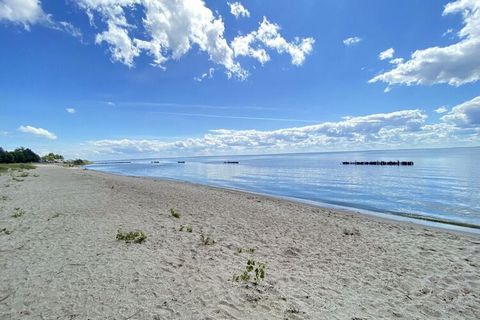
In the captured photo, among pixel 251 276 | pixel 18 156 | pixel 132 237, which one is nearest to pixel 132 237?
pixel 132 237

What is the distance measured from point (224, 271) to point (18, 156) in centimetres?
13512

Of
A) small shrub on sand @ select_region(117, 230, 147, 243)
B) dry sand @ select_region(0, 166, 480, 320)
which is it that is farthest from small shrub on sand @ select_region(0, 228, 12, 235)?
small shrub on sand @ select_region(117, 230, 147, 243)

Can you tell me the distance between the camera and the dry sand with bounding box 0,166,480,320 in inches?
203

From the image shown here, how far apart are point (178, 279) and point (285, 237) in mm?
5514

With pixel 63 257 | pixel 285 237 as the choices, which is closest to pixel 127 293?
pixel 63 257

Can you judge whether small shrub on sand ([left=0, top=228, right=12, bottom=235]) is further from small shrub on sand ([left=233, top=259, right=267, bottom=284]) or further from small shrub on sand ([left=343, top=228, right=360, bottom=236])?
small shrub on sand ([left=343, top=228, right=360, bottom=236])

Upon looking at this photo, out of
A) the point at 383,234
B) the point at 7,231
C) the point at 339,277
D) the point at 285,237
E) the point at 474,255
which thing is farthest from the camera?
the point at 383,234

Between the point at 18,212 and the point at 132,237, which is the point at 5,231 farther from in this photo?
the point at 132,237

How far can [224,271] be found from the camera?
6840mm

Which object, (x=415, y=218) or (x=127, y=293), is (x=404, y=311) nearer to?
(x=127, y=293)

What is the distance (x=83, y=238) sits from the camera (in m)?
9.02

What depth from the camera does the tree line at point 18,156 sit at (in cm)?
9743

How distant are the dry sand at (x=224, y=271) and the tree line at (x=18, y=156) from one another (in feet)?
376

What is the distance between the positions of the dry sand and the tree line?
11463cm
